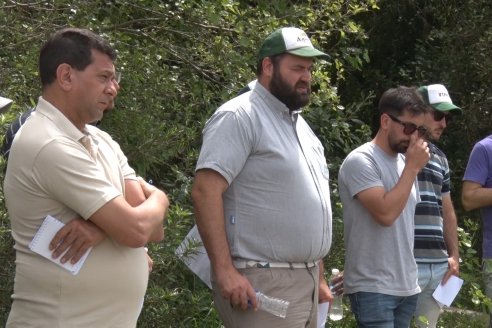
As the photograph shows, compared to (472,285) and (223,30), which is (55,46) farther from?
(472,285)

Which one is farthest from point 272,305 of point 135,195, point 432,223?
point 432,223

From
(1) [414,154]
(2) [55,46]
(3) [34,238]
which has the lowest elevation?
(1) [414,154]

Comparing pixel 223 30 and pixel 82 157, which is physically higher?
pixel 82 157

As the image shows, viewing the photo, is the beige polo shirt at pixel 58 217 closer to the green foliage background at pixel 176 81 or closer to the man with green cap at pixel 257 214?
the man with green cap at pixel 257 214

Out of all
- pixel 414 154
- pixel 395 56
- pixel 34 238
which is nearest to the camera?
pixel 34 238

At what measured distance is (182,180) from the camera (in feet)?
20.1

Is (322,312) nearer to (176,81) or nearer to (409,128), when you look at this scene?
(409,128)

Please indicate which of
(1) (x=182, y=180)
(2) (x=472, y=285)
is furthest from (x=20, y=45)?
(2) (x=472, y=285)

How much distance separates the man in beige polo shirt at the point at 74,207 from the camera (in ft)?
11.4

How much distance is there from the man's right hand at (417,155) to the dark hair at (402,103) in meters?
0.31

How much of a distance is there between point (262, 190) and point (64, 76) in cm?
114

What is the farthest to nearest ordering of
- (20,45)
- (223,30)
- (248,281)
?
(223,30), (20,45), (248,281)

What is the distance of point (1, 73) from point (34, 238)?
2289 mm

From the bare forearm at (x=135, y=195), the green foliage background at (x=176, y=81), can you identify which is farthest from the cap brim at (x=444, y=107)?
the bare forearm at (x=135, y=195)
